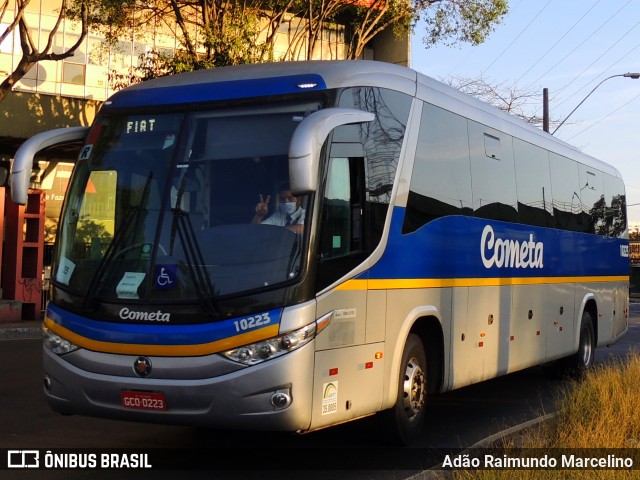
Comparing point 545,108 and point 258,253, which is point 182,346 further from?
point 545,108

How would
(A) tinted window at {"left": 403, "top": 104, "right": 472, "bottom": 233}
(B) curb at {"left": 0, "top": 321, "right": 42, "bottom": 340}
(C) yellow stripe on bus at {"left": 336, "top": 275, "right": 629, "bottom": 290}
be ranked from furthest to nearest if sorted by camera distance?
(B) curb at {"left": 0, "top": 321, "right": 42, "bottom": 340}, (A) tinted window at {"left": 403, "top": 104, "right": 472, "bottom": 233}, (C) yellow stripe on bus at {"left": 336, "top": 275, "right": 629, "bottom": 290}

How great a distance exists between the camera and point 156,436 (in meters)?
8.94

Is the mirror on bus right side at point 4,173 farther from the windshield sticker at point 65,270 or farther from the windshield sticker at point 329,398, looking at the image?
the windshield sticker at point 329,398

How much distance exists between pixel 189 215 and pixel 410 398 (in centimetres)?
282

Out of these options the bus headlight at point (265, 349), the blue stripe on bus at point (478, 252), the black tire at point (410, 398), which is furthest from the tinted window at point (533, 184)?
the bus headlight at point (265, 349)

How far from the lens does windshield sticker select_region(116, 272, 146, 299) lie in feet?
23.4

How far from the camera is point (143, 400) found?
6941 millimetres

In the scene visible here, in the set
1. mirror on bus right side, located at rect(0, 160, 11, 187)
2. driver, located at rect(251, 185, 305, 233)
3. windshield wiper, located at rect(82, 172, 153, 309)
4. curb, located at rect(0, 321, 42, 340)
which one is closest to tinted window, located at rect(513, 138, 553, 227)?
driver, located at rect(251, 185, 305, 233)

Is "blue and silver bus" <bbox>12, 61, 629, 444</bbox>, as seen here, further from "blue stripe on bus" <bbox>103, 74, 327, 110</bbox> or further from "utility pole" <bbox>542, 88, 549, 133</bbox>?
"utility pole" <bbox>542, 88, 549, 133</bbox>

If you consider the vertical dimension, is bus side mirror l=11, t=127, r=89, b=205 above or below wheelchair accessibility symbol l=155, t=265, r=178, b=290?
Answer: above

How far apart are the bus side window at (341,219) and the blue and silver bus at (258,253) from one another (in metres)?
0.02

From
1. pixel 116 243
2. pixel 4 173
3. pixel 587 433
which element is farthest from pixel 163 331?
pixel 4 173

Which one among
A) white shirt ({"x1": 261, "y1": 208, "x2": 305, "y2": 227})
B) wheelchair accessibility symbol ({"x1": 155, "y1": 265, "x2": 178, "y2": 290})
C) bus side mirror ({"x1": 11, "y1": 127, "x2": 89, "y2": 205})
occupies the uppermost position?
bus side mirror ({"x1": 11, "y1": 127, "x2": 89, "y2": 205})

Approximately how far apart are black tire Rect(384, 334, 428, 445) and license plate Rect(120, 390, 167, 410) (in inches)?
91.0
